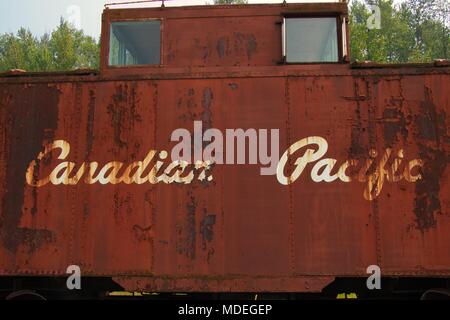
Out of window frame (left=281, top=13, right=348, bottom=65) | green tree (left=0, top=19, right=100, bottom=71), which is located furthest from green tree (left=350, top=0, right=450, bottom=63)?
window frame (left=281, top=13, right=348, bottom=65)

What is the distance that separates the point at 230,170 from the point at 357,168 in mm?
1685

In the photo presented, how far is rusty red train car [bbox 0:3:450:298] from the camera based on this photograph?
570 cm

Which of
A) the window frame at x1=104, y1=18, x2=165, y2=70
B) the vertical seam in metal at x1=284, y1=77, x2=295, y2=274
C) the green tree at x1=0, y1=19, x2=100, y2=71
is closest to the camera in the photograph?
the vertical seam in metal at x1=284, y1=77, x2=295, y2=274

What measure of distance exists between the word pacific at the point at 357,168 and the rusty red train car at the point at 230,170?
2cm

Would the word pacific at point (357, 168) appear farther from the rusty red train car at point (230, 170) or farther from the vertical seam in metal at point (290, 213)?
the vertical seam in metal at point (290, 213)

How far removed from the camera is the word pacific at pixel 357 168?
5770 millimetres

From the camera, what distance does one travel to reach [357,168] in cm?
581

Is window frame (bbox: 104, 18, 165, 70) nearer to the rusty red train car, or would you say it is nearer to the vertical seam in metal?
the rusty red train car

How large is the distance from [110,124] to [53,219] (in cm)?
150

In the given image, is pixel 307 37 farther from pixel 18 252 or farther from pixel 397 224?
pixel 18 252

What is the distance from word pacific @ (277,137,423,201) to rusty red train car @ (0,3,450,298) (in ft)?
0.06

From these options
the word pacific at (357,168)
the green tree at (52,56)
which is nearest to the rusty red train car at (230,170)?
the word pacific at (357,168)

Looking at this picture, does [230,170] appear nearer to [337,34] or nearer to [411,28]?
[337,34]
